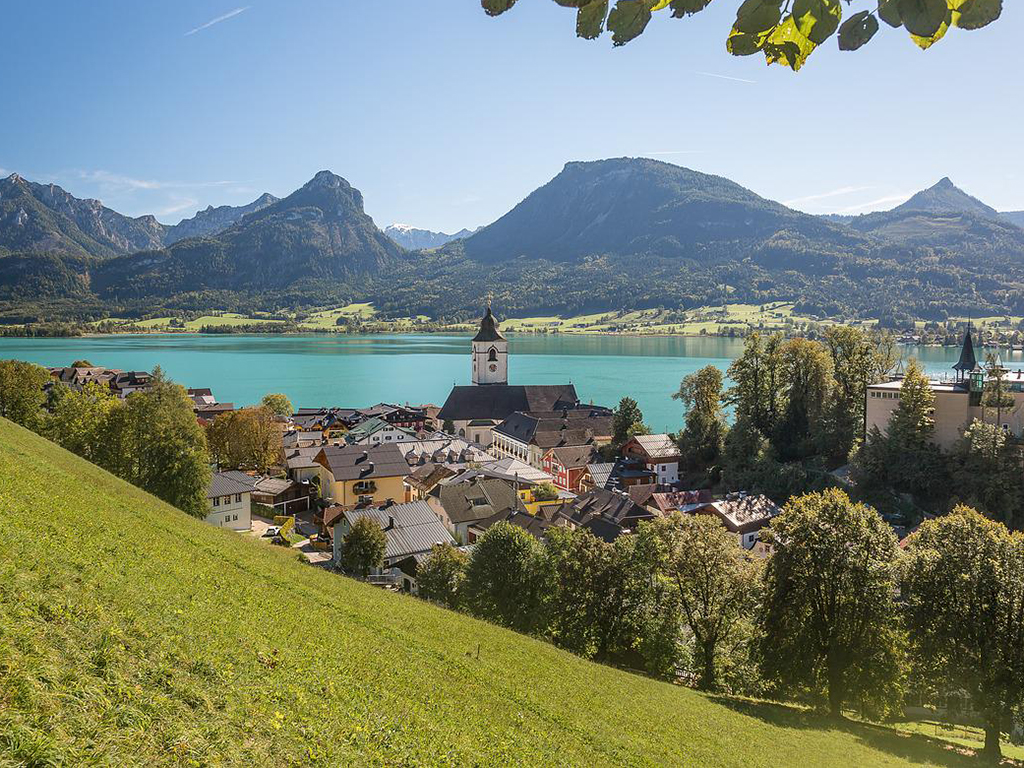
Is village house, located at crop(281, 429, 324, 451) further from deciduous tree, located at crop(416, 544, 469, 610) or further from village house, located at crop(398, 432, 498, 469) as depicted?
deciduous tree, located at crop(416, 544, 469, 610)

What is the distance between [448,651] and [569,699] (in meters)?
1.98

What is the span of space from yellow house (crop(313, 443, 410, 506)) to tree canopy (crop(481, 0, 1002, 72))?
32796 mm

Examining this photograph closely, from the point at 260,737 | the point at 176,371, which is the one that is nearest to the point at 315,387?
the point at 176,371

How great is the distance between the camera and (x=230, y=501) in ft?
100

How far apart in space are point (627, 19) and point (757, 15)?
1.43ft

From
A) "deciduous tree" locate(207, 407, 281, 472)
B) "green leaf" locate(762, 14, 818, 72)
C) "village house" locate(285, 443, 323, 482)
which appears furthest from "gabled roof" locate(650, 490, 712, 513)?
"green leaf" locate(762, 14, 818, 72)

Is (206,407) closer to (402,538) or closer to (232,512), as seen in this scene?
(232,512)

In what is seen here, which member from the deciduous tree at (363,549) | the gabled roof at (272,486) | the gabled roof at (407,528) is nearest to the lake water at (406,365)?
the gabled roof at (272,486)

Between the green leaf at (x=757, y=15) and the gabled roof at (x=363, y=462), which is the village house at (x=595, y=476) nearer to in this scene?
the gabled roof at (x=363, y=462)

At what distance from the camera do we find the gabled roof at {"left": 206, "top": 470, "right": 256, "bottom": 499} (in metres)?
30.0

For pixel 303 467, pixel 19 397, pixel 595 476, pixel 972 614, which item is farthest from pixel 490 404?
pixel 972 614

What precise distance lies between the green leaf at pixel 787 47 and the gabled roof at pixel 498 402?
60.8m

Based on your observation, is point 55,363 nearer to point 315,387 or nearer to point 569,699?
point 315,387

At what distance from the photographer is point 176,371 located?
110000 millimetres
